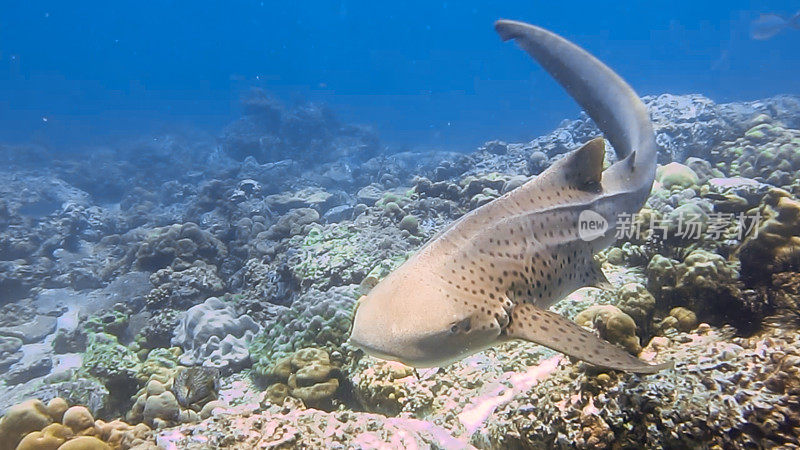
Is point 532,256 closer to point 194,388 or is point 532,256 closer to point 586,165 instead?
point 586,165

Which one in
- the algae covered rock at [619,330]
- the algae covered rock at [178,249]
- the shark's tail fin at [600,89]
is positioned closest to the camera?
the algae covered rock at [619,330]

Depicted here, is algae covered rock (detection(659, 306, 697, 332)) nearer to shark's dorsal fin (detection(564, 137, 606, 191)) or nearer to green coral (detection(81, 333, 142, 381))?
shark's dorsal fin (detection(564, 137, 606, 191))

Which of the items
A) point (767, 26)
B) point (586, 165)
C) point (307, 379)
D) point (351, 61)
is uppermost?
point (351, 61)

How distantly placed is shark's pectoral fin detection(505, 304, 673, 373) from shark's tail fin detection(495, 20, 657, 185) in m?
2.36

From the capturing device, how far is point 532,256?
3064 millimetres

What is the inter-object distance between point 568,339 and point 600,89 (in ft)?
10.4

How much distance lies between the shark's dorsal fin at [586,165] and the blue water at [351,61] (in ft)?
148

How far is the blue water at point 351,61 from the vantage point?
71.9 m

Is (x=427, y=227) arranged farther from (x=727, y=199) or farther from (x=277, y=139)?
(x=277, y=139)

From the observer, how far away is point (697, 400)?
7.00 ft

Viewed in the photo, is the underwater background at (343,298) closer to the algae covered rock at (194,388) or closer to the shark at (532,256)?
the algae covered rock at (194,388)

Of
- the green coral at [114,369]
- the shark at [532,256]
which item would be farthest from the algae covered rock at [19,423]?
the shark at [532,256]

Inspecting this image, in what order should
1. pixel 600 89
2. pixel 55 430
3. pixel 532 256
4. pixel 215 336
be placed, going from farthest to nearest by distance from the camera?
pixel 215 336
pixel 600 89
pixel 55 430
pixel 532 256

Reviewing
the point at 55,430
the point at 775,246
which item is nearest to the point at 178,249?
the point at 55,430
